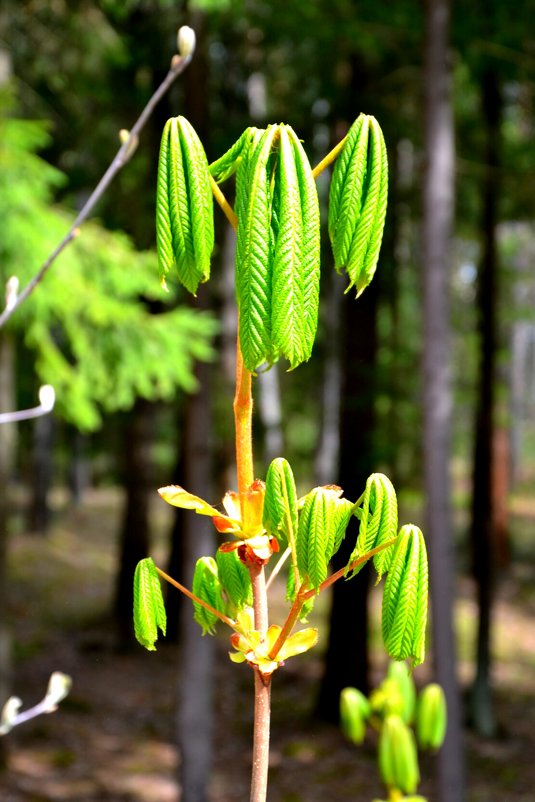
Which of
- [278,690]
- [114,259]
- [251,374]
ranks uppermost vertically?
[114,259]

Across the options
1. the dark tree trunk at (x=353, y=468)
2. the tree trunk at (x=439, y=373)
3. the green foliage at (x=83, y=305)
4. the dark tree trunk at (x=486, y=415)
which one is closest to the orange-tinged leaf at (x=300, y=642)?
the green foliage at (x=83, y=305)

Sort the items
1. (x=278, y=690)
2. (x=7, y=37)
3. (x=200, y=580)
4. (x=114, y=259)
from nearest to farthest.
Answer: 1. (x=200, y=580)
2. (x=114, y=259)
3. (x=7, y=37)
4. (x=278, y=690)

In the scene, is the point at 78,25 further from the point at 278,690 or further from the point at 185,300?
the point at 278,690

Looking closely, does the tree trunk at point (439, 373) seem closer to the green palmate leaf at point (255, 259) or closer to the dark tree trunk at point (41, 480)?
the green palmate leaf at point (255, 259)

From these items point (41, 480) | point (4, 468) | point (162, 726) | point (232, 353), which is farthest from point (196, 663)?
point (41, 480)

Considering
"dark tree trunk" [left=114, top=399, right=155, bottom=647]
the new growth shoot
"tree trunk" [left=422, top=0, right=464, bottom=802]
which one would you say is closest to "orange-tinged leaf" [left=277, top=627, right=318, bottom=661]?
the new growth shoot

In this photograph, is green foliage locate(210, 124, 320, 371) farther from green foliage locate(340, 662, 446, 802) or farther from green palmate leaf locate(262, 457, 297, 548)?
green foliage locate(340, 662, 446, 802)

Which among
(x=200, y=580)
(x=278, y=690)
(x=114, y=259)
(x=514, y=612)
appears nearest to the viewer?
(x=200, y=580)

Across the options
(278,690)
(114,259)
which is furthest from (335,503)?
(278,690)
